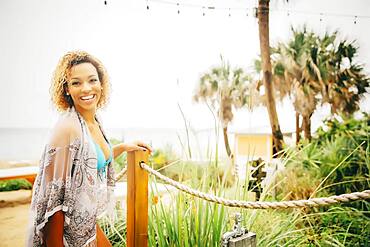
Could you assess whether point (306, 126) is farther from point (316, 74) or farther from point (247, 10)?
point (247, 10)

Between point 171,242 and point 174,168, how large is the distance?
94 cm

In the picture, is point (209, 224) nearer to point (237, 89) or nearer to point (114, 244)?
point (114, 244)

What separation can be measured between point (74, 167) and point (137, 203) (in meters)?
0.38

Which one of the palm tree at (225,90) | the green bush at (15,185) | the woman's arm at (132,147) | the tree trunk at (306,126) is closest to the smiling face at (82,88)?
the woman's arm at (132,147)

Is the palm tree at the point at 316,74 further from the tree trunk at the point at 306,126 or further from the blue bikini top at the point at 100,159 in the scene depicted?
the blue bikini top at the point at 100,159

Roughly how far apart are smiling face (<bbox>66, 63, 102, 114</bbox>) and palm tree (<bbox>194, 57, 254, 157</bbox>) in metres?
1.12

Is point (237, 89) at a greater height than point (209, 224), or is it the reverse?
point (237, 89)

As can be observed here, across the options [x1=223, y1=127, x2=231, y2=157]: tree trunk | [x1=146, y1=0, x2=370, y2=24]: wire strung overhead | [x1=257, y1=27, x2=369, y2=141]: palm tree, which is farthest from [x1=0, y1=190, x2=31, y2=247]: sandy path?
[x1=257, y1=27, x2=369, y2=141]: palm tree

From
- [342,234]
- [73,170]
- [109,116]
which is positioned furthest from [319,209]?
[73,170]

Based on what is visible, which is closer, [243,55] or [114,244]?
[114,244]

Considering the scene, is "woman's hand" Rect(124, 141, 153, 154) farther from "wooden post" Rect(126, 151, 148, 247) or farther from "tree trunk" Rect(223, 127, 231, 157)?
"tree trunk" Rect(223, 127, 231, 157)

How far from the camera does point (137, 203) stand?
6.33ft

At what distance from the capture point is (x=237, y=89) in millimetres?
2932

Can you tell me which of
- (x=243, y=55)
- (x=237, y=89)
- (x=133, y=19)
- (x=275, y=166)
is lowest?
(x=275, y=166)
